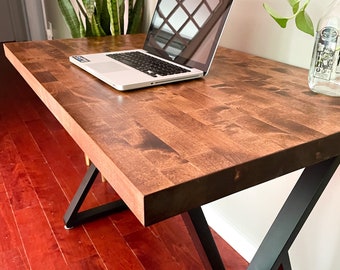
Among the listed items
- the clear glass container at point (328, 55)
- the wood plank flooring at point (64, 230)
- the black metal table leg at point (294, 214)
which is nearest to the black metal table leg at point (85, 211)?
the wood plank flooring at point (64, 230)

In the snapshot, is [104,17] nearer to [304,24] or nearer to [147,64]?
[147,64]

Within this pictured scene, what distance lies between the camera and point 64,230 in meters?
1.36

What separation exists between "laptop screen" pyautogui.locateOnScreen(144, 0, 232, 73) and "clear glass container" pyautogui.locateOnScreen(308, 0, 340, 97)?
8.2 inches

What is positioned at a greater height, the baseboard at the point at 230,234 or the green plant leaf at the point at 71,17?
the green plant leaf at the point at 71,17

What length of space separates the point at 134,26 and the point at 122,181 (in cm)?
118

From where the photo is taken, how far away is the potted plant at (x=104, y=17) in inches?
52.6

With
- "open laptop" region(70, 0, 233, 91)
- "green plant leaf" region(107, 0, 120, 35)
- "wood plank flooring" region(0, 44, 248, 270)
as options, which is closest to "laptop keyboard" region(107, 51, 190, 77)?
"open laptop" region(70, 0, 233, 91)

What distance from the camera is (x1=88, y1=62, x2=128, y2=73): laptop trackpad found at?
0.79 meters

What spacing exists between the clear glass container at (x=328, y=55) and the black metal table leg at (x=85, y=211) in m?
0.82

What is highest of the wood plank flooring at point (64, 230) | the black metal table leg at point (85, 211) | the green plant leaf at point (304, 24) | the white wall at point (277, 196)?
the green plant leaf at point (304, 24)

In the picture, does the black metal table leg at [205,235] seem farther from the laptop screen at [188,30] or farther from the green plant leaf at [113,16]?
the green plant leaf at [113,16]

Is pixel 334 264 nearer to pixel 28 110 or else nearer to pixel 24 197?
pixel 24 197

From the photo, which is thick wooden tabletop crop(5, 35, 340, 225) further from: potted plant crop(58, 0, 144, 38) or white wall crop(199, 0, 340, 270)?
potted plant crop(58, 0, 144, 38)

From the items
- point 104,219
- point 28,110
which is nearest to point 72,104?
point 104,219
